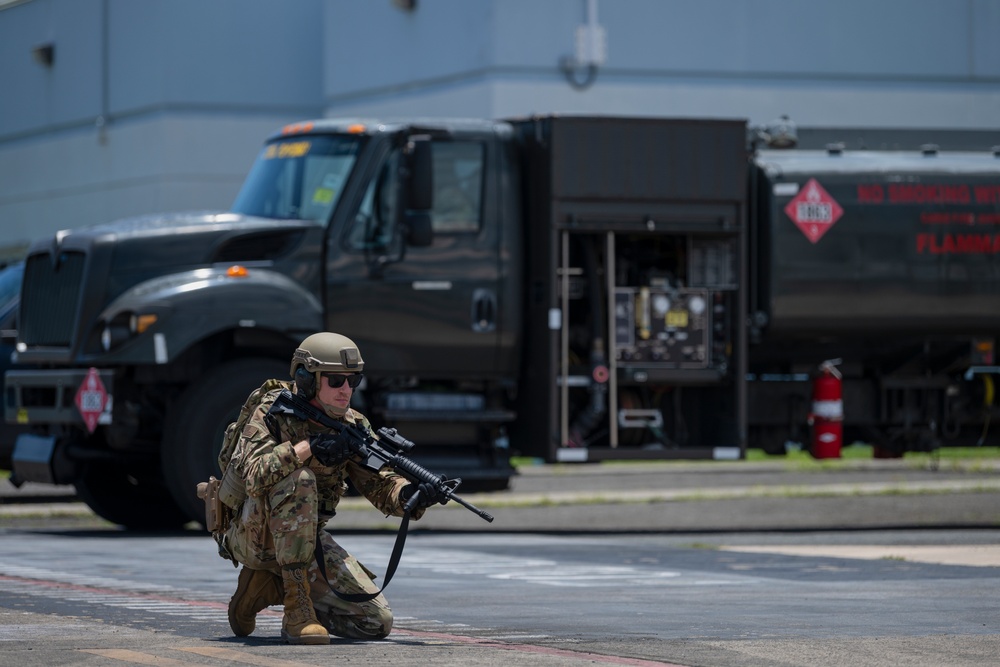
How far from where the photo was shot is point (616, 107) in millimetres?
30219

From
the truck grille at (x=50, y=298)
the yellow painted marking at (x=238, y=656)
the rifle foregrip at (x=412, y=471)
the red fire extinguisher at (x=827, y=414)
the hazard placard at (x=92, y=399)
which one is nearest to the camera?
the yellow painted marking at (x=238, y=656)

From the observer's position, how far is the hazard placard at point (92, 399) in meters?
14.2

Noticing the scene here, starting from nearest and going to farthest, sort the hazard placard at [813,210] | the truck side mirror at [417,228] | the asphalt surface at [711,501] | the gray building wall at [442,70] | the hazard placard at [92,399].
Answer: the hazard placard at [92,399] < the truck side mirror at [417,228] < the hazard placard at [813,210] < the asphalt surface at [711,501] < the gray building wall at [442,70]

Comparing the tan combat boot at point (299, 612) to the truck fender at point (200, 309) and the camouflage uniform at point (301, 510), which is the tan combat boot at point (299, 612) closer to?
the camouflage uniform at point (301, 510)

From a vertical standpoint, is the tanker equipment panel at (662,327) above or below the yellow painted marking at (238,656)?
above

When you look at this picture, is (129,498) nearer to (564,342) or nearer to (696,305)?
(564,342)

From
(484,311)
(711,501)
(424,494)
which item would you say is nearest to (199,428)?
(484,311)

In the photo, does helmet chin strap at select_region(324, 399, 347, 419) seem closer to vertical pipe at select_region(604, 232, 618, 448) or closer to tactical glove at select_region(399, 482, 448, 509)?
tactical glove at select_region(399, 482, 448, 509)

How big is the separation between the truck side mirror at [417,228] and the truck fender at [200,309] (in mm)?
960

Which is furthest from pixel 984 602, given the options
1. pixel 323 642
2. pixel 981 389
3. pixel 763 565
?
pixel 981 389

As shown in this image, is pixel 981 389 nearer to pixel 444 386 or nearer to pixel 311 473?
pixel 444 386

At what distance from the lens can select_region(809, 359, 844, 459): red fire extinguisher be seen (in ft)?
53.8

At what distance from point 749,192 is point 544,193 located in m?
1.98

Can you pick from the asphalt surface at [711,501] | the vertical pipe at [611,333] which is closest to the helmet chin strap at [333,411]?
the vertical pipe at [611,333]
